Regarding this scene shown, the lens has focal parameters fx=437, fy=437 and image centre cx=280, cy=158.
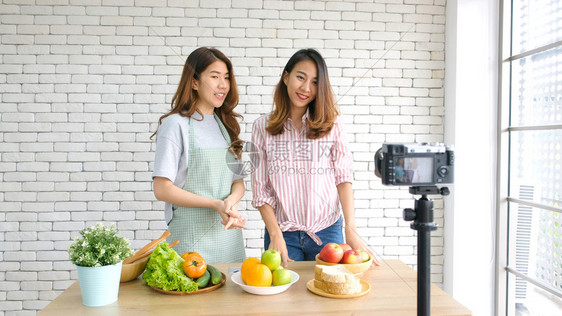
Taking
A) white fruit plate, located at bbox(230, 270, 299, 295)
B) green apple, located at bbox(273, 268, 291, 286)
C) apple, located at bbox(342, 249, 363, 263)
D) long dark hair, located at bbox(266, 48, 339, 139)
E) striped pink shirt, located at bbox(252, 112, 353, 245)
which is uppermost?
long dark hair, located at bbox(266, 48, 339, 139)

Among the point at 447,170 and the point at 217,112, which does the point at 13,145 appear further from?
the point at 447,170

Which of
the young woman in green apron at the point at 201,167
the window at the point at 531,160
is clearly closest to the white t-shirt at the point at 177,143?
the young woman in green apron at the point at 201,167

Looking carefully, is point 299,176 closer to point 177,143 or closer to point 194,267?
point 177,143

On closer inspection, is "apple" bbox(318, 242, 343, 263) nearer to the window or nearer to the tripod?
the tripod

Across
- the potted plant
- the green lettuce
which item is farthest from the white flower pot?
the green lettuce

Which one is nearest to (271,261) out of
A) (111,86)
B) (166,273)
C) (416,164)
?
(166,273)

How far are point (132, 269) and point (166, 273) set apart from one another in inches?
7.2

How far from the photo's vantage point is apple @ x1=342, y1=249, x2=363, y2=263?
171 centimetres

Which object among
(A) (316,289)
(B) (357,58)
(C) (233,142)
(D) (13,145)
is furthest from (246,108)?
(A) (316,289)

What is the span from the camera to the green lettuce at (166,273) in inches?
61.1

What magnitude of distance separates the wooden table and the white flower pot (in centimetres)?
2

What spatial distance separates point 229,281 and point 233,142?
820mm

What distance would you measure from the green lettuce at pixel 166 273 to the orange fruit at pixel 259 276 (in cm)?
20

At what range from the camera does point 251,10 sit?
3.46 metres
